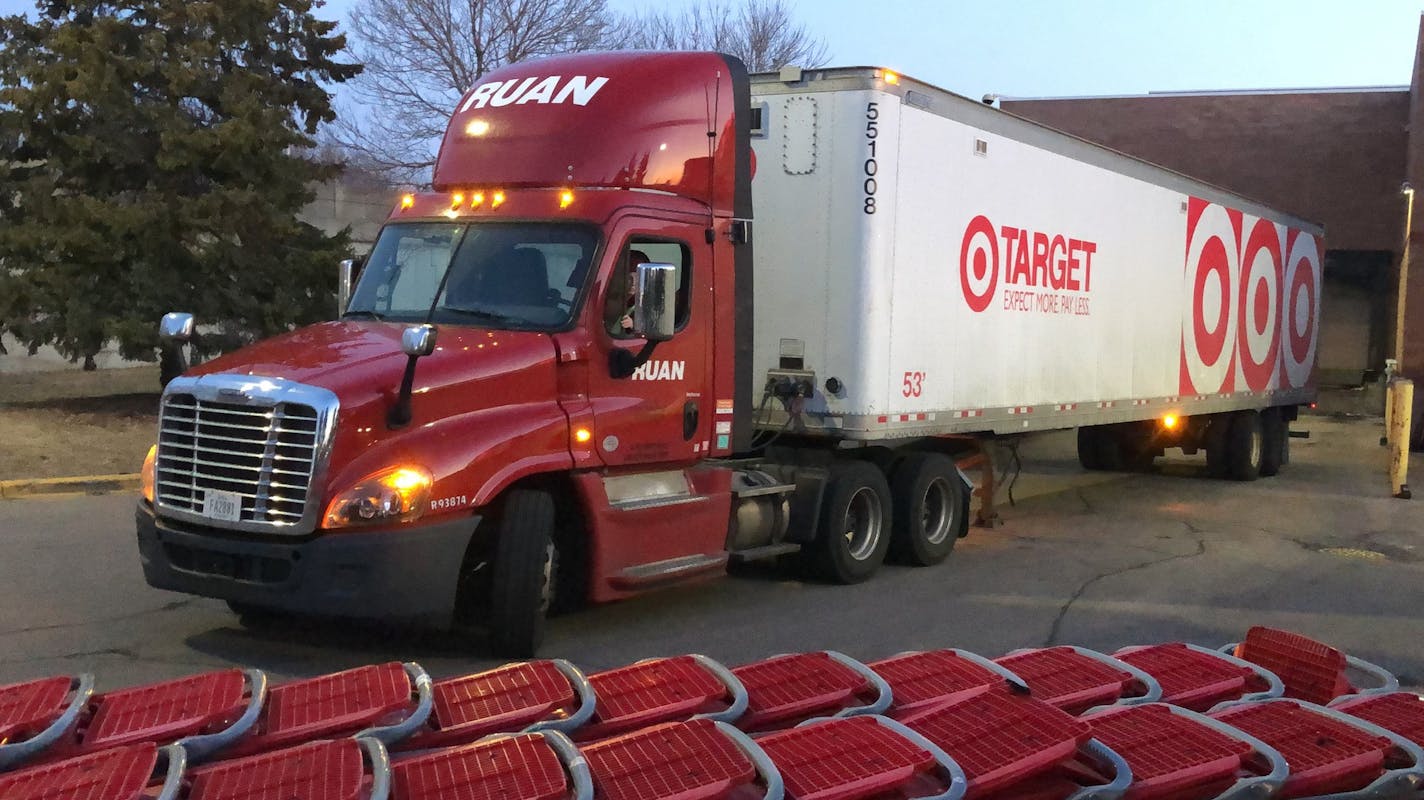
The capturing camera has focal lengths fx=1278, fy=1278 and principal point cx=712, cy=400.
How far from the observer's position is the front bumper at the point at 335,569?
6477 millimetres

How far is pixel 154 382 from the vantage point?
22.8 m

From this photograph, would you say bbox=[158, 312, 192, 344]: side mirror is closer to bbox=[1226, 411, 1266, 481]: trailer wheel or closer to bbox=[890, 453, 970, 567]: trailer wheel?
bbox=[890, 453, 970, 567]: trailer wheel

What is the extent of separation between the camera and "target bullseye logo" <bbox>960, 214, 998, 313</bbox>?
1052cm

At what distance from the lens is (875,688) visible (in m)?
5.18

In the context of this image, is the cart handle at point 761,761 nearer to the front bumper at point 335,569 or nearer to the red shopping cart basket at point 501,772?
the red shopping cart basket at point 501,772

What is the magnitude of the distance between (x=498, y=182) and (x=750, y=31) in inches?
1199

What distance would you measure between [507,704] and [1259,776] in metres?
2.72

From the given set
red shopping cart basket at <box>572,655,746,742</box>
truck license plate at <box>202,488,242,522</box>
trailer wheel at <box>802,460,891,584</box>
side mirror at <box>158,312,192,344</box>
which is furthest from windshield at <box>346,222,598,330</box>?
trailer wheel at <box>802,460,891,584</box>

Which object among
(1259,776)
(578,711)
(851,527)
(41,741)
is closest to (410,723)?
(578,711)

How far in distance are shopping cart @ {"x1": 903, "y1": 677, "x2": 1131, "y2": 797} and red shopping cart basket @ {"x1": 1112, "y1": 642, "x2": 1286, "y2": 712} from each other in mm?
1076

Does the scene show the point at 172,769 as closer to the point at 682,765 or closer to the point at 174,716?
the point at 174,716

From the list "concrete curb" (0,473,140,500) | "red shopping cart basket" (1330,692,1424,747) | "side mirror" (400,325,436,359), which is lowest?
"concrete curb" (0,473,140,500)

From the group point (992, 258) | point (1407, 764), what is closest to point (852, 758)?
point (1407, 764)

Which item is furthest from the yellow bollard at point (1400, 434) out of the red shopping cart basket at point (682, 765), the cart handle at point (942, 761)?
the red shopping cart basket at point (682, 765)
